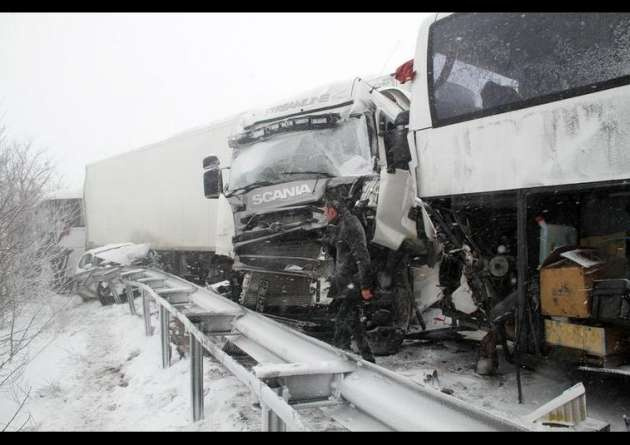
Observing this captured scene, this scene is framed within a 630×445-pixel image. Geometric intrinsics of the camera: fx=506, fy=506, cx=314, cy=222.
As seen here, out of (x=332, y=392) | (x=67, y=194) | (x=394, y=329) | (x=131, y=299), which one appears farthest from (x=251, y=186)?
(x=67, y=194)

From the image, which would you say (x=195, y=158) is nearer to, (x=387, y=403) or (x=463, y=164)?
(x=463, y=164)

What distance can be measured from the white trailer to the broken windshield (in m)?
1.40

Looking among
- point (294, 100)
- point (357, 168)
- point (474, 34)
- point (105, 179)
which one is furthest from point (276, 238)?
point (105, 179)

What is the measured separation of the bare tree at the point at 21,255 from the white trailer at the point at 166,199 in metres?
2.01

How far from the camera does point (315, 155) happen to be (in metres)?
6.18

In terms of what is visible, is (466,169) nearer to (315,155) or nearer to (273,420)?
(315,155)

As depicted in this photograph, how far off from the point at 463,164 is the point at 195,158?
27.0 feet

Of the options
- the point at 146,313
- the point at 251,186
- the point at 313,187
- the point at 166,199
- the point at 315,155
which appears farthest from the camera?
the point at 166,199

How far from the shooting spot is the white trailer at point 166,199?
1091cm

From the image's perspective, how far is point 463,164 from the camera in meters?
4.25

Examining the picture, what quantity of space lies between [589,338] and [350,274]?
88.0 inches

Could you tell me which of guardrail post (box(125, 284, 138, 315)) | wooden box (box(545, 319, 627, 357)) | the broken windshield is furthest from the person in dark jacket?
guardrail post (box(125, 284, 138, 315))

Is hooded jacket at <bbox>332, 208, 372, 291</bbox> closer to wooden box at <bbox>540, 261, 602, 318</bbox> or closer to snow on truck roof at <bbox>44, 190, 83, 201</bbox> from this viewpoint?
wooden box at <bbox>540, 261, 602, 318</bbox>

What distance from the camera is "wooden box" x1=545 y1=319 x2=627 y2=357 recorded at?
3.45 meters
